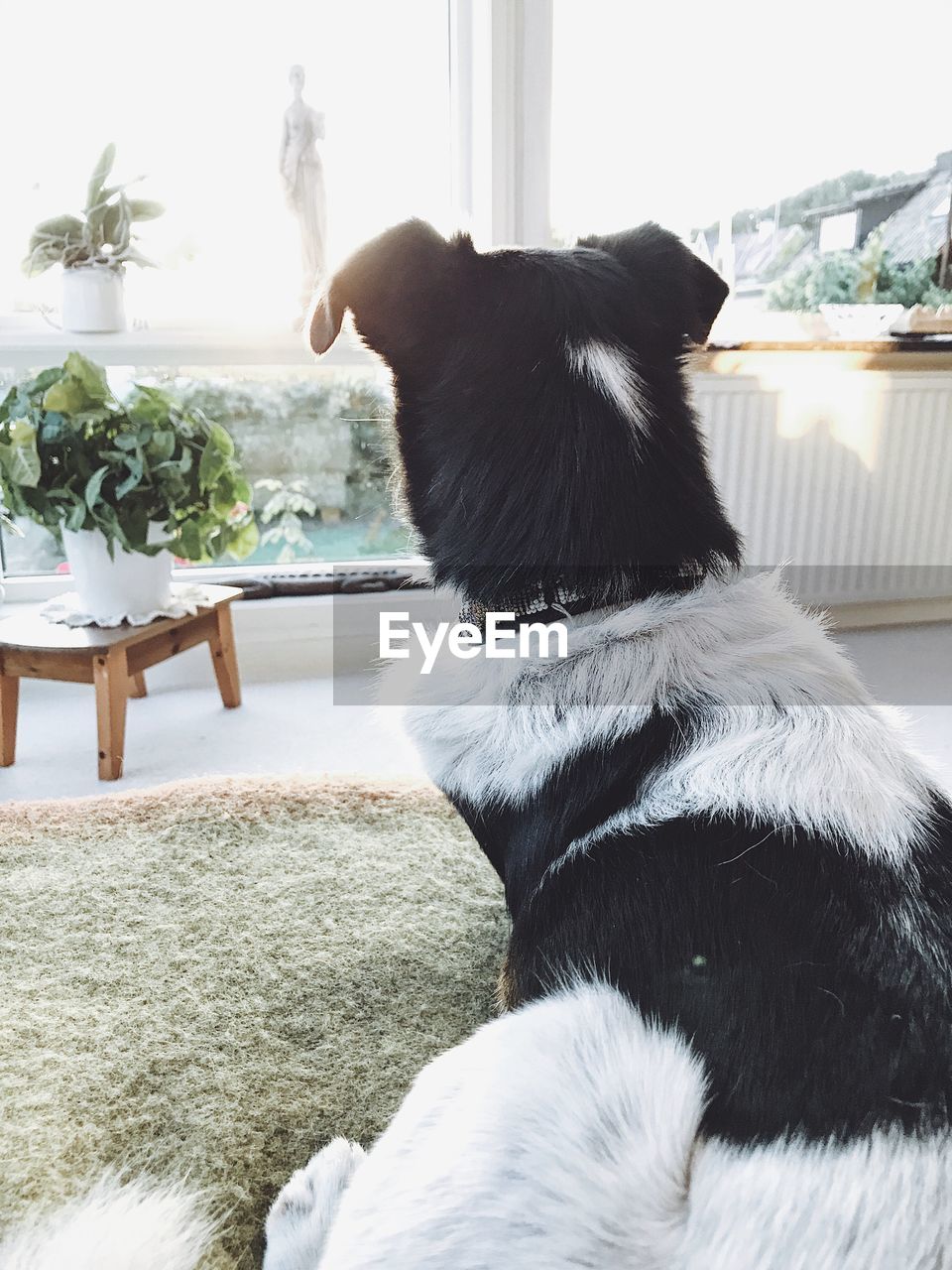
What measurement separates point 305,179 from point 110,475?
1.11 m

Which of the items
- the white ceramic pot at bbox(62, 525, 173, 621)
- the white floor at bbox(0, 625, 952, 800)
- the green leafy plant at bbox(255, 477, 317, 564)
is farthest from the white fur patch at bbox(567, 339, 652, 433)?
the green leafy plant at bbox(255, 477, 317, 564)

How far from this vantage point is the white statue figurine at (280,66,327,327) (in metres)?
2.40

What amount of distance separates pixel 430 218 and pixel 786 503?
214 cm

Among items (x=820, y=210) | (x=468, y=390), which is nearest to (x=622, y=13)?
(x=820, y=210)

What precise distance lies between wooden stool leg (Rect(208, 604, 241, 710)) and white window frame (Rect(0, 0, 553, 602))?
1.55ft

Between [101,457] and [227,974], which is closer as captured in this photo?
[227,974]

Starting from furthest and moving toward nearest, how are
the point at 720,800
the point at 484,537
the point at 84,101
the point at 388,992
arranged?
the point at 84,101 → the point at 388,992 → the point at 484,537 → the point at 720,800

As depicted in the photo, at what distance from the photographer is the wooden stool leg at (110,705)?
1.84 m

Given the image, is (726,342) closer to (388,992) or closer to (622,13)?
(622,13)

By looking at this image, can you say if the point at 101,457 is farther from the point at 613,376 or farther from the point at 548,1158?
the point at 548,1158

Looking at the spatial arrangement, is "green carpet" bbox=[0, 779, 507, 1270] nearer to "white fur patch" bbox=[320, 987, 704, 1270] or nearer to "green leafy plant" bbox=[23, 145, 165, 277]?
"white fur patch" bbox=[320, 987, 704, 1270]

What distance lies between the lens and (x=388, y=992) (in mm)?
1224

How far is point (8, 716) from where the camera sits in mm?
1969

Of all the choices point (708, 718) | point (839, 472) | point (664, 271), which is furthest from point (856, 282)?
point (708, 718)
